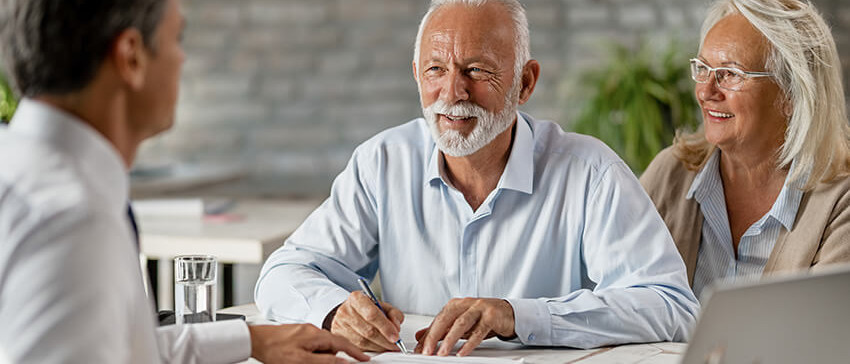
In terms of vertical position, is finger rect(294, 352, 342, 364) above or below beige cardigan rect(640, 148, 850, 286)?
below

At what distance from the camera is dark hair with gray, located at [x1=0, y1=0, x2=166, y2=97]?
85cm

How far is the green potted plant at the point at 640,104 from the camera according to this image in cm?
364

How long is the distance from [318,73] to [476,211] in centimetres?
291

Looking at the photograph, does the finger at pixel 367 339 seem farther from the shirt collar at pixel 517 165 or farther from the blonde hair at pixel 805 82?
the blonde hair at pixel 805 82

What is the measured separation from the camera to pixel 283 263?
179cm

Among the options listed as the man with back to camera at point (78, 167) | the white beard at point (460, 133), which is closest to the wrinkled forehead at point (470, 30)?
the white beard at point (460, 133)

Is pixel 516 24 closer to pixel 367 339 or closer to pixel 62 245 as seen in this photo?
pixel 367 339

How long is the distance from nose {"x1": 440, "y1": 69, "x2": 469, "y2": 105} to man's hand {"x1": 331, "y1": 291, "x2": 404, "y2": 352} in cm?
47

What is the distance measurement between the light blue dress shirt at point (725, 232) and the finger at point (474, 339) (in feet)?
2.69

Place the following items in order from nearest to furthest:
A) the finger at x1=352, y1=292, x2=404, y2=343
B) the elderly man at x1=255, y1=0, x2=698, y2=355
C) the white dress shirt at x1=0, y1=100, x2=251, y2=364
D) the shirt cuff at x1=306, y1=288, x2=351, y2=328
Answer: the white dress shirt at x1=0, y1=100, x2=251, y2=364 → the finger at x1=352, y1=292, x2=404, y2=343 → the shirt cuff at x1=306, y1=288, x2=351, y2=328 → the elderly man at x1=255, y1=0, x2=698, y2=355

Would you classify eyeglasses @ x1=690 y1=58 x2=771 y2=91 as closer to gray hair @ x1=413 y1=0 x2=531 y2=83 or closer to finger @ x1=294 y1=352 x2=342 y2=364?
gray hair @ x1=413 y1=0 x2=531 y2=83

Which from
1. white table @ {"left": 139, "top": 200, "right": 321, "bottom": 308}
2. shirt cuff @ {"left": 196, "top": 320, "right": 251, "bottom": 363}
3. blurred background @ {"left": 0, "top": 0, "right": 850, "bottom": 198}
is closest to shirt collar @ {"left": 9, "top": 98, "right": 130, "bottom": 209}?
shirt cuff @ {"left": 196, "top": 320, "right": 251, "bottom": 363}

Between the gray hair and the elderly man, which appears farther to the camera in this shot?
the gray hair

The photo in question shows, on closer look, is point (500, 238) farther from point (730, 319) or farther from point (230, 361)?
point (730, 319)
